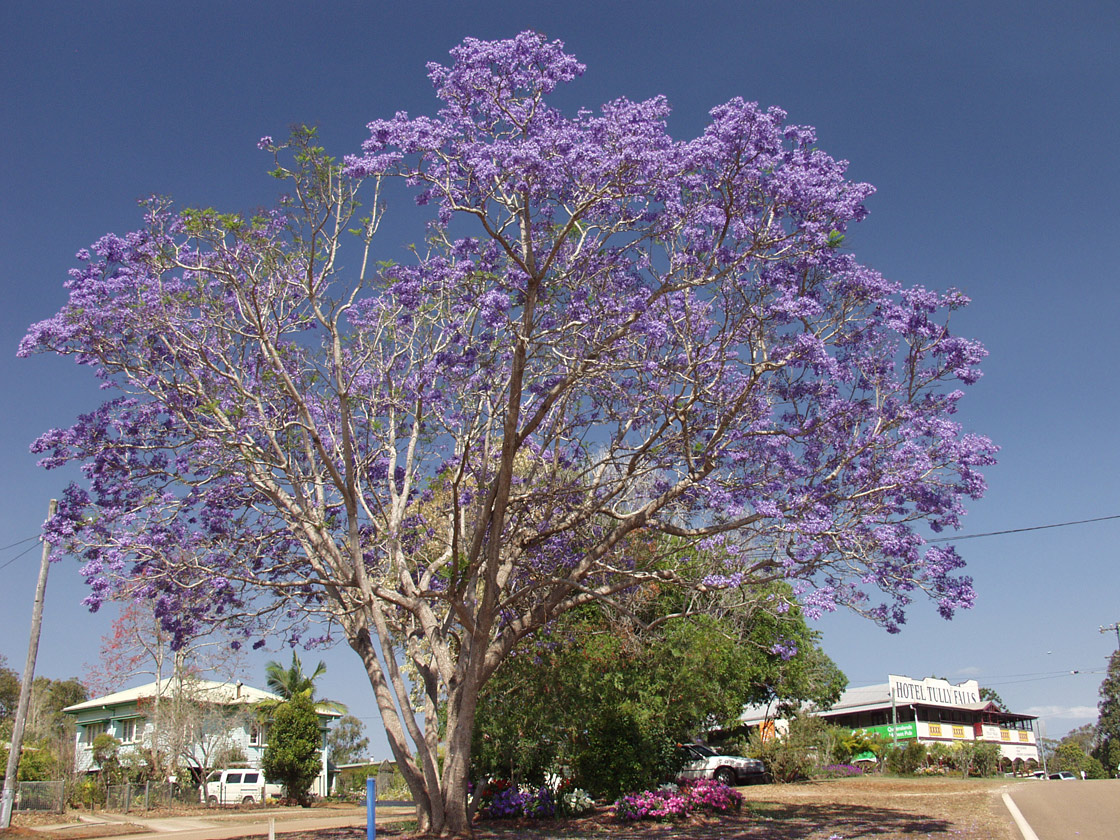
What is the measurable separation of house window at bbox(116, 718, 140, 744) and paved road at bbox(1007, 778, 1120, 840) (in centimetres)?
3279

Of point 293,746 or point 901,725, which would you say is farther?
point 901,725

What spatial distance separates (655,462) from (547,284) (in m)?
2.97

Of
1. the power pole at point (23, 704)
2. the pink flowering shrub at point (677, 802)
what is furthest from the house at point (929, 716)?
the power pole at point (23, 704)

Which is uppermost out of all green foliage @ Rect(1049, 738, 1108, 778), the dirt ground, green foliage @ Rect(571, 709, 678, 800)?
green foliage @ Rect(571, 709, 678, 800)

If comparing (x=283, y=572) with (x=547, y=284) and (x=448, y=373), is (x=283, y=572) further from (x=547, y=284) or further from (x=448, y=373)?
(x=547, y=284)

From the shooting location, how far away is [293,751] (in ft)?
86.6

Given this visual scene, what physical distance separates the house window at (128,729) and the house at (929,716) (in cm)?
2719

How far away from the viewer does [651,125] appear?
974 centimetres

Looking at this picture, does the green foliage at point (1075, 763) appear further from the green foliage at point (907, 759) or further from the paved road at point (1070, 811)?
the paved road at point (1070, 811)

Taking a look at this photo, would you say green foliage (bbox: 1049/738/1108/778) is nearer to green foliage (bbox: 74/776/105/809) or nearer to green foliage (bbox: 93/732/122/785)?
green foliage (bbox: 93/732/122/785)

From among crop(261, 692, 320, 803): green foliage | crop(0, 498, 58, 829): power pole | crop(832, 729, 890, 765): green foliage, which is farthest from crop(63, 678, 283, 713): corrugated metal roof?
crop(832, 729, 890, 765): green foliage

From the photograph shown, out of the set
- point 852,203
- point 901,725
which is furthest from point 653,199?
point 901,725

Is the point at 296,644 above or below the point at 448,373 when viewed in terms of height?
below

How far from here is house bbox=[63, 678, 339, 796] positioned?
92.9 feet
